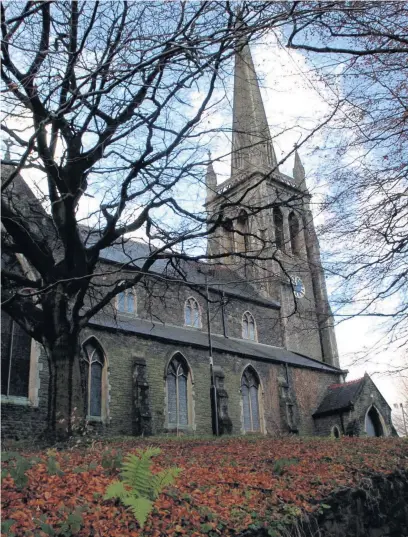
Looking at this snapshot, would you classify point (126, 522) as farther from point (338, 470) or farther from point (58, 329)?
point (58, 329)

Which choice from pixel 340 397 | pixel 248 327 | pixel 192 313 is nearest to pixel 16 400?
pixel 192 313

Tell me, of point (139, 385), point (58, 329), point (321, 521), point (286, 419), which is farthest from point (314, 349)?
point (321, 521)

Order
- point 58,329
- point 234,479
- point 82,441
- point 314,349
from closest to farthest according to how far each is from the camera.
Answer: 1. point 234,479
2. point 82,441
3. point 58,329
4. point 314,349

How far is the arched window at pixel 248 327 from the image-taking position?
28.3m

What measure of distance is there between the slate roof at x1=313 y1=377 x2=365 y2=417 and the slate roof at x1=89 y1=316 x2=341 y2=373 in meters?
1.36

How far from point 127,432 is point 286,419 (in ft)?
29.1

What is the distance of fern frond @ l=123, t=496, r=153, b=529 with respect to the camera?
4.41 metres

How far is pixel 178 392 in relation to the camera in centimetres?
2205

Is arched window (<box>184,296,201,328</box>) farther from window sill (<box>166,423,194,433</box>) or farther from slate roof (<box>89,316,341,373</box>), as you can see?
window sill (<box>166,423,194,433</box>)

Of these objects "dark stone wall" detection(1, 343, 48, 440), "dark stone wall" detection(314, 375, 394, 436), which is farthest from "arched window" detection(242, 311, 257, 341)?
"dark stone wall" detection(1, 343, 48, 440)

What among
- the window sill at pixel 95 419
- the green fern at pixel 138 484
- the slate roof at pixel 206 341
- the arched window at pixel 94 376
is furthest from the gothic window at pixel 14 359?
the green fern at pixel 138 484

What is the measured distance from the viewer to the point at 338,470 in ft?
24.8

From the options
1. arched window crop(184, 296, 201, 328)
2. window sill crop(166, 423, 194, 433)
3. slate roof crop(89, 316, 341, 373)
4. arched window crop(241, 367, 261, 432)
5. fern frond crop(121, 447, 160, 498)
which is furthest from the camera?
arched window crop(184, 296, 201, 328)

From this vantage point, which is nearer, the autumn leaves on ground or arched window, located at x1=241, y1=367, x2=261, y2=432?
the autumn leaves on ground
